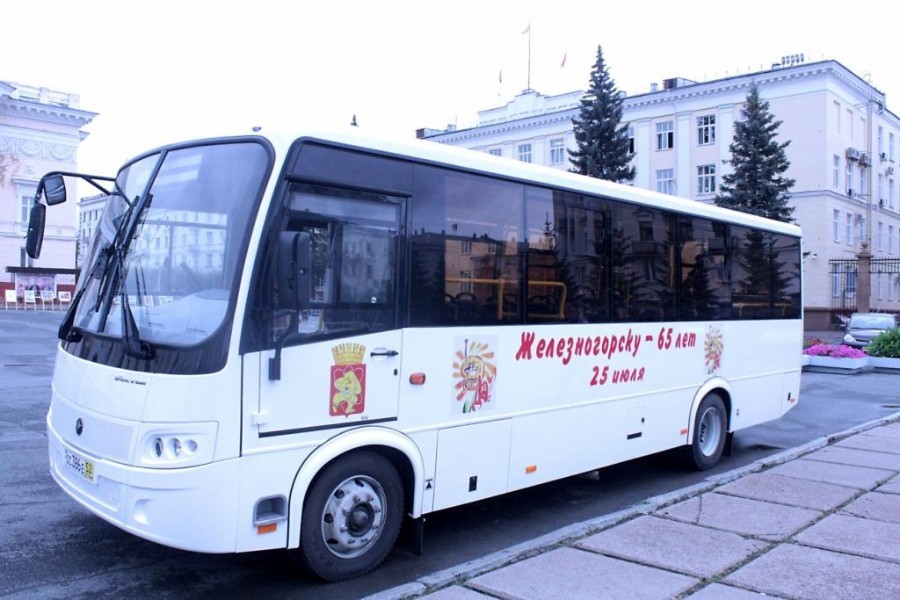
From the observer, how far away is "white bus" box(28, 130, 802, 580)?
15.7ft

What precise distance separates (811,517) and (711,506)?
0.81 meters

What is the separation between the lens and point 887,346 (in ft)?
72.9

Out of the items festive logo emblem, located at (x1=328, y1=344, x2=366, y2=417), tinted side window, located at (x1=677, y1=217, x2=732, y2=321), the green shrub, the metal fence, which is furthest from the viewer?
the metal fence

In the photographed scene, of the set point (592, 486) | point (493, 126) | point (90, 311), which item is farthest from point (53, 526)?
point (493, 126)

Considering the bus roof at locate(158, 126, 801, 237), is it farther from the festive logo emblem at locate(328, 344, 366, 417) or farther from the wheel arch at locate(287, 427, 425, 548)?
the wheel arch at locate(287, 427, 425, 548)

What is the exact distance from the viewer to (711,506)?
7.11 m

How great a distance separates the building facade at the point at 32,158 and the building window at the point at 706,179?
43.2 metres

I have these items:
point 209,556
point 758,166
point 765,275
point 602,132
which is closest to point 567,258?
point 209,556

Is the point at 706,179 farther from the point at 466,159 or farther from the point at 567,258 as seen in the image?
the point at 466,159

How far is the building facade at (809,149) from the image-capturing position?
153ft

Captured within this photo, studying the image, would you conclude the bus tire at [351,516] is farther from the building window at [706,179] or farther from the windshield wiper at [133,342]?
the building window at [706,179]

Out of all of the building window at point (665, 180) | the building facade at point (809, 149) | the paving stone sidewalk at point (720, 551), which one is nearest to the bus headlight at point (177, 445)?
the paving stone sidewalk at point (720, 551)

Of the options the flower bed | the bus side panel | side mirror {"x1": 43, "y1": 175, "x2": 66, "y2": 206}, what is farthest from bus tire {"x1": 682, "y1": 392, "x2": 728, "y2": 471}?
the flower bed

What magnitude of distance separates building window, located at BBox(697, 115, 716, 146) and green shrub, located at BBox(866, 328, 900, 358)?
30.4 m
